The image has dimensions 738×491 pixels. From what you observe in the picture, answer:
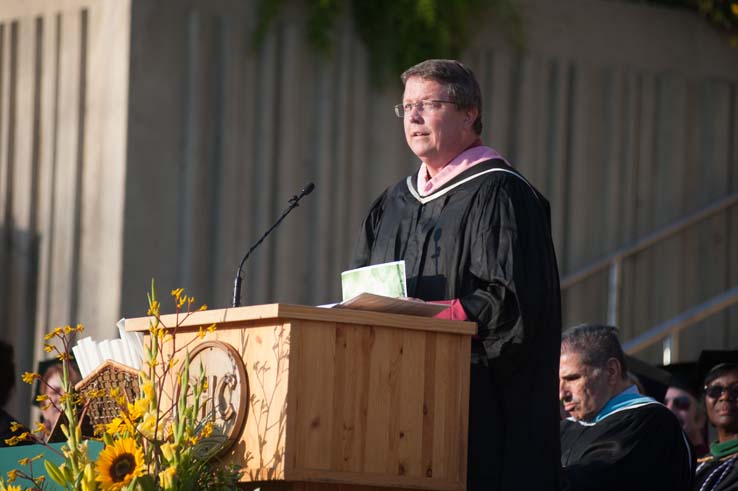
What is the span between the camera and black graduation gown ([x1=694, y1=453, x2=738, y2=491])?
591 cm

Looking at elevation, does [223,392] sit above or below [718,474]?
above

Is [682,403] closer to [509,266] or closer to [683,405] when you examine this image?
[683,405]

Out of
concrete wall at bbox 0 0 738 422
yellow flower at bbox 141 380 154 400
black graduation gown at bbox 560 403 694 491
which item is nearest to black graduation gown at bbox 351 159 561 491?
yellow flower at bbox 141 380 154 400

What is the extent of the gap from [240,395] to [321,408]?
0.21 metres

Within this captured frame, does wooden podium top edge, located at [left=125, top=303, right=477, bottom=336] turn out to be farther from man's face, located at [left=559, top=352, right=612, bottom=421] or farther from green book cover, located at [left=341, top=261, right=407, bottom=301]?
man's face, located at [left=559, top=352, right=612, bottom=421]

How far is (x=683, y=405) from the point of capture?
271 inches

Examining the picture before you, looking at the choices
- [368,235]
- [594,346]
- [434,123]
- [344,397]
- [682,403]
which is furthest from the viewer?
[682,403]

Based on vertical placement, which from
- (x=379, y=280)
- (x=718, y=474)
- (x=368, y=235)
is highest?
(x=368, y=235)

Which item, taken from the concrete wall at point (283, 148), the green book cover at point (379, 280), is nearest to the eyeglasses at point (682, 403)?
the concrete wall at point (283, 148)

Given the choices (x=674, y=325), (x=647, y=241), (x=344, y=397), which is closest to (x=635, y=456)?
(x=344, y=397)

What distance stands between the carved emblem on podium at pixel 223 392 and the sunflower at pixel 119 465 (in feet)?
0.83

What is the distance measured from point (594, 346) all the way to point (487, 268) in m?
1.63

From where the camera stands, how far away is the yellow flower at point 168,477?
11.0ft

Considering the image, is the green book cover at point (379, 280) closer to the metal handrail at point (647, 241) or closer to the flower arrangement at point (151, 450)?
the flower arrangement at point (151, 450)
